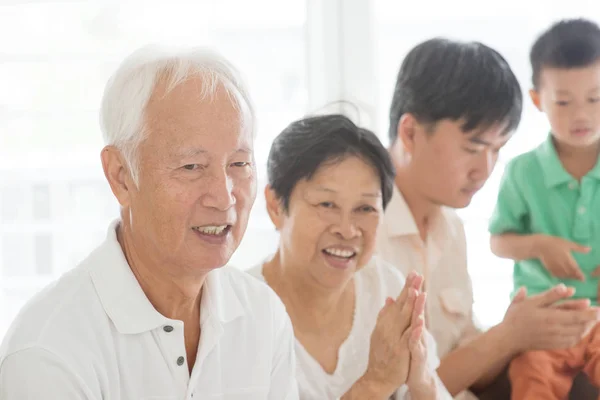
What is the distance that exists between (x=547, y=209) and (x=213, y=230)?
1.34 metres

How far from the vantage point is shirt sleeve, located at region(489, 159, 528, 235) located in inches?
95.3

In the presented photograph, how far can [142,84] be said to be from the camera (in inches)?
52.7

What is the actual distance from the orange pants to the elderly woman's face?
1.76ft

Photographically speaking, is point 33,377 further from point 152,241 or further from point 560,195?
point 560,195

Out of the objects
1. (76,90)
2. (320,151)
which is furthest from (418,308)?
(76,90)

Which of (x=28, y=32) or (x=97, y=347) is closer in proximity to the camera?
(x=97, y=347)

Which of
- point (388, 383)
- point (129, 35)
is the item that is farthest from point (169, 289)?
point (129, 35)

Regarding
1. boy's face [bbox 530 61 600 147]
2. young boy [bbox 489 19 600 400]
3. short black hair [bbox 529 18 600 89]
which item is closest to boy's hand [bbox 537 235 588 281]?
young boy [bbox 489 19 600 400]

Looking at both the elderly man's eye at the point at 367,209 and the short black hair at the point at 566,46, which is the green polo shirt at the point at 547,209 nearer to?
the short black hair at the point at 566,46

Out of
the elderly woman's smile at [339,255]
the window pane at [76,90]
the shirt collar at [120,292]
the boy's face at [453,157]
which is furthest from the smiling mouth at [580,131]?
the shirt collar at [120,292]

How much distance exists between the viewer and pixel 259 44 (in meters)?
2.85

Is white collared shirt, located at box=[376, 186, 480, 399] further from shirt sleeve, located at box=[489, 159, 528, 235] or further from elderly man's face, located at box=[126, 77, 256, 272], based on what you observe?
elderly man's face, located at box=[126, 77, 256, 272]

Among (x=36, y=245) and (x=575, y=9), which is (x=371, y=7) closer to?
(x=575, y=9)

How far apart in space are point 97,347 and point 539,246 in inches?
54.4
